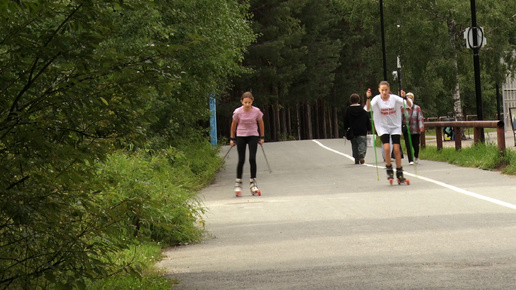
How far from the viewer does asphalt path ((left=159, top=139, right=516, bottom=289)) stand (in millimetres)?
7695

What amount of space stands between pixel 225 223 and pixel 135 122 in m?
7.18

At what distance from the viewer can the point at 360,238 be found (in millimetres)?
10281

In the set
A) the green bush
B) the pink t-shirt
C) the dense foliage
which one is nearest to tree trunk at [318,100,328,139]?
the pink t-shirt

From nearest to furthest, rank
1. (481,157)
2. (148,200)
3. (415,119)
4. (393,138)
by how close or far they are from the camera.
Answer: (148,200)
(393,138)
(481,157)
(415,119)

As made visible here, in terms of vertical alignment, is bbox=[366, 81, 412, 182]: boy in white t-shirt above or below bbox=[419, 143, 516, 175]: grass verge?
above

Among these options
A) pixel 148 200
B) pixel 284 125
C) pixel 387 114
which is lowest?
pixel 284 125

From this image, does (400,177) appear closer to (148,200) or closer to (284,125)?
(148,200)

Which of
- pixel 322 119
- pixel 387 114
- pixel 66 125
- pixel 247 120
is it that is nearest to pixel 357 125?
pixel 387 114

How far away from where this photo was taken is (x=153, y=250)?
32.2 ft

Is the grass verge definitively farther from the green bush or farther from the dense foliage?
the dense foliage

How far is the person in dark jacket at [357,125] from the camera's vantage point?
86.5 ft

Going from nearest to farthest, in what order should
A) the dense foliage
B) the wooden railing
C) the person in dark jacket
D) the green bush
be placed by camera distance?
the dense foliage, the green bush, the wooden railing, the person in dark jacket

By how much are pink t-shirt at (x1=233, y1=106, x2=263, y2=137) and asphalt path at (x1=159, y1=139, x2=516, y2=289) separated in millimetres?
1107

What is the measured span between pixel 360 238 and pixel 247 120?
27.0ft
